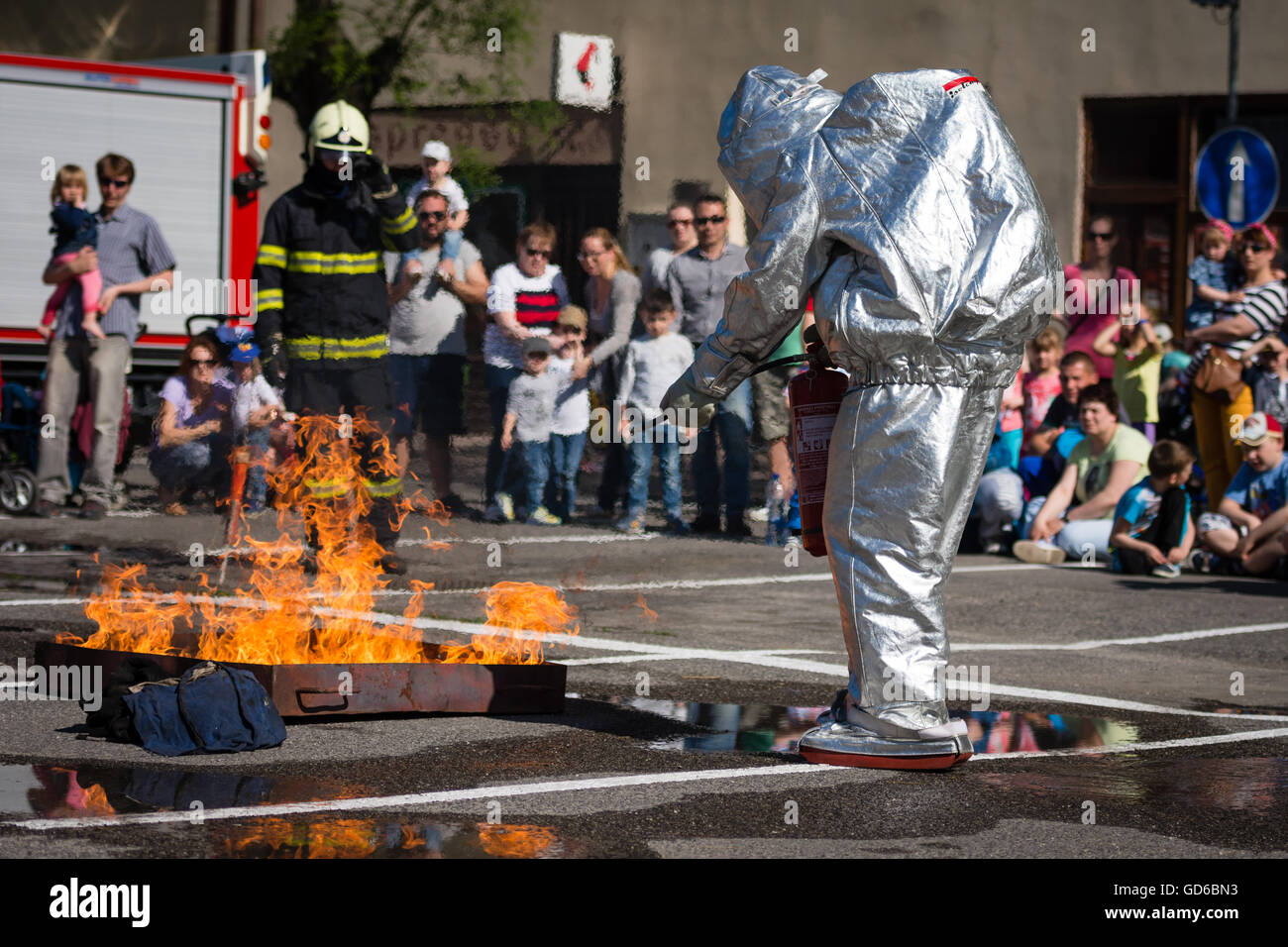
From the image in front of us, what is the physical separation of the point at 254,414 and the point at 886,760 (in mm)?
7506

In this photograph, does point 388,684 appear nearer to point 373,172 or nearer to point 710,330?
point 373,172

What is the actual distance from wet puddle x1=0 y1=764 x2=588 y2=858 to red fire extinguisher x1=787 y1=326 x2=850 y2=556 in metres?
1.63

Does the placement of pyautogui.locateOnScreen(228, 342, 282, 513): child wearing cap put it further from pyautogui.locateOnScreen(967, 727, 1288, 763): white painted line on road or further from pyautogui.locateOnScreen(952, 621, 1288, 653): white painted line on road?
pyautogui.locateOnScreen(967, 727, 1288, 763): white painted line on road

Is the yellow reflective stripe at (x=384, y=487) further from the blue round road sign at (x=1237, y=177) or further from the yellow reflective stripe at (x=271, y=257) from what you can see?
the blue round road sign at (x=1237, y=177)

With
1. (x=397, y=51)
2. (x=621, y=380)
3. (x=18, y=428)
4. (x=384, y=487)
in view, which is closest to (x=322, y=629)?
(x=384, y=487)

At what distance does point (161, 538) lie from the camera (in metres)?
12.2

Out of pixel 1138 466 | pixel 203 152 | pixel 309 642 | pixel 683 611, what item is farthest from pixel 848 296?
pixel 203 152

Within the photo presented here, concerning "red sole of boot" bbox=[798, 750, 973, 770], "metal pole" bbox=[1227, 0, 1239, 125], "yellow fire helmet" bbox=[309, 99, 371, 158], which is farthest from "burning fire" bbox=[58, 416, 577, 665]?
"metal pole" bbox=[1227, 0, 1239, 125]

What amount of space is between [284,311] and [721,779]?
5.85m

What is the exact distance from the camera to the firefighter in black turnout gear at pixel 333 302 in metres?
10.7

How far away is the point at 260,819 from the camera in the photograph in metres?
4.98

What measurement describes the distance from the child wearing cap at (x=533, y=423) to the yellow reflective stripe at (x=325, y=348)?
114 inches

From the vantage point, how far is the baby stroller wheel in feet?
44.8

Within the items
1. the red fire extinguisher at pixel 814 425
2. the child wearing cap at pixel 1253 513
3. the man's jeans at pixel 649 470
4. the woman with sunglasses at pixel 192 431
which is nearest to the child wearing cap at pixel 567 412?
the man's jeans at pixel 649 470
